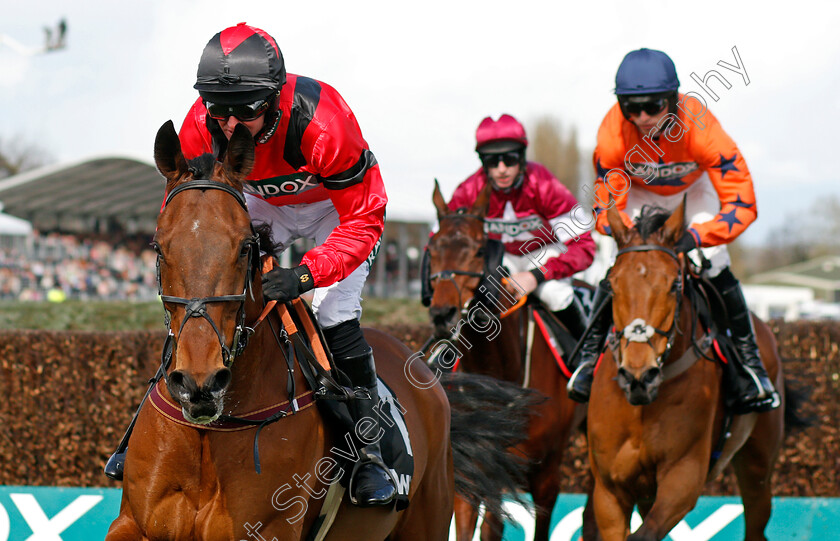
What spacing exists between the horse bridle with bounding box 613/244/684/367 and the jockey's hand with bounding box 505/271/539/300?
1.30 metres

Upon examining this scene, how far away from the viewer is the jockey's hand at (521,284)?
569cm

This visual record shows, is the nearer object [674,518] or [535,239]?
[674,518]

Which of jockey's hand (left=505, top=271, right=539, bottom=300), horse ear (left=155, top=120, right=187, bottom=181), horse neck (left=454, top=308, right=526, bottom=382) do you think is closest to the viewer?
horse ear (left=155, top=120, right=187, bottom=181)

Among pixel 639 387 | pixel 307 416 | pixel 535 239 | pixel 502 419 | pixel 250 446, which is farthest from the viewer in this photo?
pixel 535 239

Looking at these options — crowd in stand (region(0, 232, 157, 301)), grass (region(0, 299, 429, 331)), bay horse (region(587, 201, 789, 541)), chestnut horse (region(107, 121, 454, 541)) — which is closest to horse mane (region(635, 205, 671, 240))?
bay horse (region(587, 201, 789, 541))

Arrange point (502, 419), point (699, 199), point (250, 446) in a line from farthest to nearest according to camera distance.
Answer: point (699, 199)
point (502, 419)
point (250, 446)

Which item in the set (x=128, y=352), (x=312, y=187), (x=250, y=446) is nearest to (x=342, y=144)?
(x=312, y=187)

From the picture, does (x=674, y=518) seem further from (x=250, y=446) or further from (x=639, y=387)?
(x=250, y=446)

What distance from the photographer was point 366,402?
330 cm

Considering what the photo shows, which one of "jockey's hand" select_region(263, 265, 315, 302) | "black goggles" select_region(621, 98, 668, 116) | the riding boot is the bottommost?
the riding boot

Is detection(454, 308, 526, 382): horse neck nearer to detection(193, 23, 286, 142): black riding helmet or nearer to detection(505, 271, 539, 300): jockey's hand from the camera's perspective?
detection(505, 271, 539, 300): jockey's hand

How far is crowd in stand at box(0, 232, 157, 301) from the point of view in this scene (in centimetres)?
1875

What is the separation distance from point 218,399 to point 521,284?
138 inches

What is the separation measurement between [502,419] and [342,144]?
188 cm
